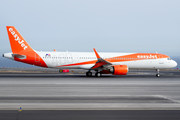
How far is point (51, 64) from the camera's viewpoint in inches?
1109

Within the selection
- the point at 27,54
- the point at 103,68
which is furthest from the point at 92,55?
the point at 27,54

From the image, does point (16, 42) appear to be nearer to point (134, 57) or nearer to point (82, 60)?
point (82, 60)

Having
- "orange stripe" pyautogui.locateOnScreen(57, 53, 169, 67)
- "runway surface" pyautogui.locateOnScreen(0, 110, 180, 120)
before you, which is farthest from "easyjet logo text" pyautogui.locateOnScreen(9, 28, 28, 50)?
"runway surface" pyautogui.locateOnScreen(0, 110, 180, 120)

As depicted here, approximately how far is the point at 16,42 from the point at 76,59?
8.70 meters

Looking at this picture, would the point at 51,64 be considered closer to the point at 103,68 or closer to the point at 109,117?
the point at 103,68

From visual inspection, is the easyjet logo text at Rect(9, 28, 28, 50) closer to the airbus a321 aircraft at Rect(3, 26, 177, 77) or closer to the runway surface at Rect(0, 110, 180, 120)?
the airbus a321 aircraft at Rect(3, 26, 177, 77)

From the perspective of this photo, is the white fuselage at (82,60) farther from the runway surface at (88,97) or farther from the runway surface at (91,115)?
the runway surface at (91,115)

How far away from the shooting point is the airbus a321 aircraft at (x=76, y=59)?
27.2m

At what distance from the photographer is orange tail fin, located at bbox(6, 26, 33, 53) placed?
91.2 feet

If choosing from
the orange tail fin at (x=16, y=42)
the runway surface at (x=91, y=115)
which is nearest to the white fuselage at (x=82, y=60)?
the orange tail fin at (x=16, y=42)

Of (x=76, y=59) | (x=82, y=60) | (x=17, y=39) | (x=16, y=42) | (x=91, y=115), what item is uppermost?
(x=17, y=39)

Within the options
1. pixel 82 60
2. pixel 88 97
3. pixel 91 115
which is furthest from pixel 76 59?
pixel 91 115

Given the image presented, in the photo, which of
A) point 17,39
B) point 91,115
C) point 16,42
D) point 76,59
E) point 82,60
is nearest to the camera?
point 91,115

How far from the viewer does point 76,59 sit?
94.5 feet
